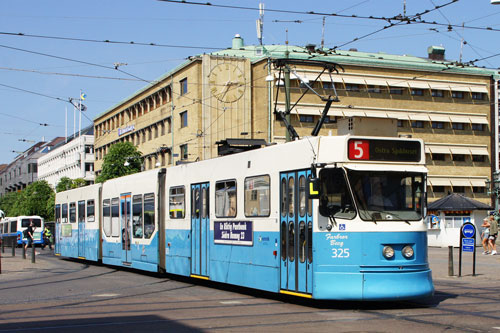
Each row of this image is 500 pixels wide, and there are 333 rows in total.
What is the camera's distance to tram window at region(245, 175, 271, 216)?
14109 millimetres

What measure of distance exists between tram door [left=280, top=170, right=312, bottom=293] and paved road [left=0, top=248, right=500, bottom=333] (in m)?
0.51

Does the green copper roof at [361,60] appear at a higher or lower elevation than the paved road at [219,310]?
higher

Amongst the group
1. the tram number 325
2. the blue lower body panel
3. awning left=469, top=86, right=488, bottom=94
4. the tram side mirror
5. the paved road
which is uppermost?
awning left=469, top=86, right=488, bottom=94

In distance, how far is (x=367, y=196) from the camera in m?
12.3

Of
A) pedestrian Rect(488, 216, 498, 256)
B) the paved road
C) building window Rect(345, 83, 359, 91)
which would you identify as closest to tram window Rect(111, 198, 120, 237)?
the paved road

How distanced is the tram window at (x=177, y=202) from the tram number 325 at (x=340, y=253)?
6.66 meters

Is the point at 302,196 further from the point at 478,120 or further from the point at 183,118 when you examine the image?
the point at 478,120

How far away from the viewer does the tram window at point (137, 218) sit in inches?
848

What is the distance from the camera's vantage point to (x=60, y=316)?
12180 mm

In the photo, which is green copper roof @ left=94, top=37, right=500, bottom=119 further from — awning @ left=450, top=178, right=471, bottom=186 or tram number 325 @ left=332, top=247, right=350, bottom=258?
tram number 325 @ left=332, top=247, right=350, bottom=258

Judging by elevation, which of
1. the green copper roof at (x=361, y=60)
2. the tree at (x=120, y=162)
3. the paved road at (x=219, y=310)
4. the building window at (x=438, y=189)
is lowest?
the paved road at (x=219, y=310)

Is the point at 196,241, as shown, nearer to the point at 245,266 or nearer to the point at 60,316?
Answer: the point at 245,266

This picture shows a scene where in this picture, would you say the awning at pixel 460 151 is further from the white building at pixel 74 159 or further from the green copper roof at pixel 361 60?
the white building at pixel 74 159

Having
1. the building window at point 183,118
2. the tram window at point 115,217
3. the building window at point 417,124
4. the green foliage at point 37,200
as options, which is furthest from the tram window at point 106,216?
the green foliage at point 37,200
